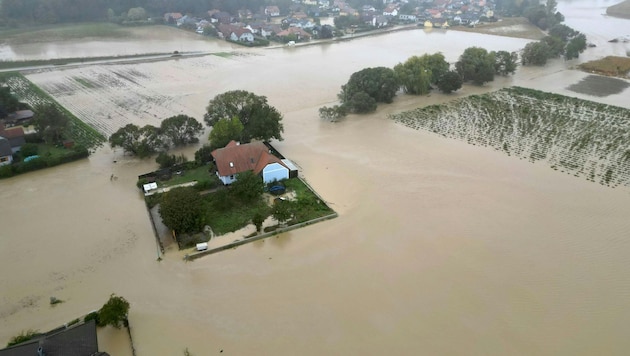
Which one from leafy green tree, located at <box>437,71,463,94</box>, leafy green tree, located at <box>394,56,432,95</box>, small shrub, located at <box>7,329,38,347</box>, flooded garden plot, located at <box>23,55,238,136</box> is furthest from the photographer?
leafy green tree, located at <box>437,71,463,94</box>

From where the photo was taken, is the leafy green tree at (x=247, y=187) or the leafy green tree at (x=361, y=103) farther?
the leafy green tree at (x=361, y=103)

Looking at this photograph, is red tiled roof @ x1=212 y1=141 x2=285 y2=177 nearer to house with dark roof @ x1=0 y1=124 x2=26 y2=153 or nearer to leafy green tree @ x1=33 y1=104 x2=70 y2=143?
leafy green tree @ x1=33 y1=104 x2=70 y2=143

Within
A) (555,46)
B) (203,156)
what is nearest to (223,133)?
(203,156)

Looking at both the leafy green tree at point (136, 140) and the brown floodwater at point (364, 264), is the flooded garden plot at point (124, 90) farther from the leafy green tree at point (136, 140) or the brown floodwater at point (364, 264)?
the brown floodwater at point (364, 264)

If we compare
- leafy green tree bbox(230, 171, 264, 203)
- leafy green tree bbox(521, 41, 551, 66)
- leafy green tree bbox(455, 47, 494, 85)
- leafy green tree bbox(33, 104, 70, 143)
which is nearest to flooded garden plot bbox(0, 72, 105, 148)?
leafy green tree bbox(33, 104, 70, 143)

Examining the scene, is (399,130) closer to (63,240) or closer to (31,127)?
(63,240)

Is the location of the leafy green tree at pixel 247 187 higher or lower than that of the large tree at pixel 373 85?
lower

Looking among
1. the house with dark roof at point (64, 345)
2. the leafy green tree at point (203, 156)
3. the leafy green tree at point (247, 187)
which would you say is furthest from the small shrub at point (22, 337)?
the leafy green tree at point (203, 156)

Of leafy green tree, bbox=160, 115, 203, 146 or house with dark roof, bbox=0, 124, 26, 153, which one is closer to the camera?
house with dark roof, bbox=0, 124, 26, 153
